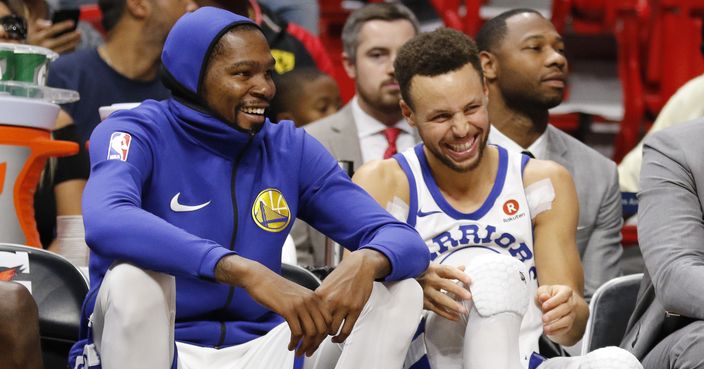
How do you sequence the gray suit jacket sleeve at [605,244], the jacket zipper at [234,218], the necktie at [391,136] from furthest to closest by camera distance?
the necktie at [391,136] → the gray suit jacket sleeve at [605,244] → the jacket zipper at [234,218]

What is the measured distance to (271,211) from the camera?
9.61ft

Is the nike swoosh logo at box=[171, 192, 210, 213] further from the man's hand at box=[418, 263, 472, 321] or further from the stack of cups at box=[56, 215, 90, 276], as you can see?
the stack of cups at box=[56, 215, 90, 276]

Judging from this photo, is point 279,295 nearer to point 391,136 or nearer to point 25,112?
point 25,112

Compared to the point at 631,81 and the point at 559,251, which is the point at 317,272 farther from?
the point at 631,81

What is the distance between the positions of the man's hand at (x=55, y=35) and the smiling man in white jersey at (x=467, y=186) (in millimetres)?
1928

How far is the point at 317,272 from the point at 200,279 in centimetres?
A: 90

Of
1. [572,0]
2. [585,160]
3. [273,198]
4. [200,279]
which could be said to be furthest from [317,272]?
[572,0]

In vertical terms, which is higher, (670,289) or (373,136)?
(670,289)

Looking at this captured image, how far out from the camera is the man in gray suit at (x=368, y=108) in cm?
471

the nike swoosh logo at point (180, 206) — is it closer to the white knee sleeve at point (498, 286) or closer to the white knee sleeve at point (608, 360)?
the white knee sleeve at point (498, 286)

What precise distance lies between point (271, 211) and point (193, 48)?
17.6 inches

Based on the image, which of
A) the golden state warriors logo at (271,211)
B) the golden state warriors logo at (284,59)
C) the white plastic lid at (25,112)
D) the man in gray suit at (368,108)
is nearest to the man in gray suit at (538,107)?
the man in gray suit at (368,108)

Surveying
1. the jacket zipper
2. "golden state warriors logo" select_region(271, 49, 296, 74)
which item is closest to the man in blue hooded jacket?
the jacket zipper

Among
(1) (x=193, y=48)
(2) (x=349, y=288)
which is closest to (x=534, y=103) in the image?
(1) (x=193, y=48)
